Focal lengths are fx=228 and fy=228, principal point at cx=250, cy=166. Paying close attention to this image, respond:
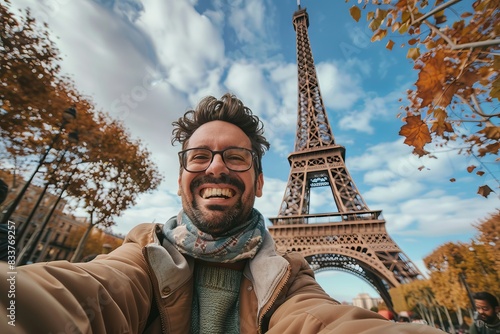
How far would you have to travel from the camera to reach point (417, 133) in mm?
2182

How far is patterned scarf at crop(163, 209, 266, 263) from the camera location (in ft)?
5.91

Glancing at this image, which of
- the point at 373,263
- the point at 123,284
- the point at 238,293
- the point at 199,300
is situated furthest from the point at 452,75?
the point at 373,263

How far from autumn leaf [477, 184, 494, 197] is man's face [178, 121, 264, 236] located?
2578 millimetres

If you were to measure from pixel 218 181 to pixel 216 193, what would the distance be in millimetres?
116

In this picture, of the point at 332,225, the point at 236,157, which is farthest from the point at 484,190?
the point at 332,225

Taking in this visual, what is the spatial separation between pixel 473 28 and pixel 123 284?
14.3ft

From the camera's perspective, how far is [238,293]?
1846 mm

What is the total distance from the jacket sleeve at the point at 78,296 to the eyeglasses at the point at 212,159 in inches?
34.7

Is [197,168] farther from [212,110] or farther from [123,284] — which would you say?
[123,284]

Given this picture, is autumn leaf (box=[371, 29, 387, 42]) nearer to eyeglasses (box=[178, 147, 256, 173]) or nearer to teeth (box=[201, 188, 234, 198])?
eyeglasses (box=[178, 147, 256, 173])

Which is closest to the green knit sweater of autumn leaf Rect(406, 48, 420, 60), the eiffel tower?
autumn leaf Rect(406, 48, 420, 60)

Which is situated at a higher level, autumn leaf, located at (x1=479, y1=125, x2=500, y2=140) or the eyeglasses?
autumn leaf, located at (x1=479, y1=125, x2=500, y2=140)

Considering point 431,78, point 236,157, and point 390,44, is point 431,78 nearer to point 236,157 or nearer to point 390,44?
point 390,44

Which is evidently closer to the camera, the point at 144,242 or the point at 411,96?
the point at 144,242
